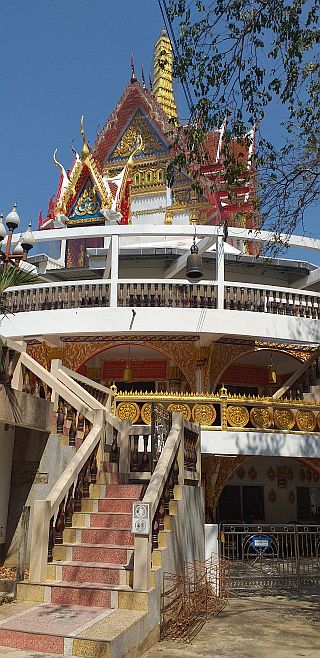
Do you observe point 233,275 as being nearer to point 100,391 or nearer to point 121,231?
point 121,231

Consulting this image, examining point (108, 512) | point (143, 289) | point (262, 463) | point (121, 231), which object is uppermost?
point (121, 231)

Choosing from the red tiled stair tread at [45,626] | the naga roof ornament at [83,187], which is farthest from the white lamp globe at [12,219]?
the naga roof ornament at [83,187]

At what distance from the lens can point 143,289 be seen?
13312mm

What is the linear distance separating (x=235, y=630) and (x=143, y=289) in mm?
7864

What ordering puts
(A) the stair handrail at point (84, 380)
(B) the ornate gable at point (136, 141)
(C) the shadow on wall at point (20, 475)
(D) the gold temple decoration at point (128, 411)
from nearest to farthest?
1. (C) the shadow on wall at point (20, 475)
2. (A) the stair handrail at point (84, 380)
3. (D) the gold temple decoration at point (128, 411)
4. (B) the ornate gable at point (136, 141)

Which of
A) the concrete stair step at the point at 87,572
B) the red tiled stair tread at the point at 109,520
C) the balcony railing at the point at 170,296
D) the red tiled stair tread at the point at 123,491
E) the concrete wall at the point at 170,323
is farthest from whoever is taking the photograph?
the balcony railing at the point at 170,296

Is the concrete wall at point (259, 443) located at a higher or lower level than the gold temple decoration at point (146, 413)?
lower

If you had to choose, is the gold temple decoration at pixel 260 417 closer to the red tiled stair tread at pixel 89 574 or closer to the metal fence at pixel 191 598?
the metal fence at pixel 191 598

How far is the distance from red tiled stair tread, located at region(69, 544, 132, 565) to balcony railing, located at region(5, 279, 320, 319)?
6735mm

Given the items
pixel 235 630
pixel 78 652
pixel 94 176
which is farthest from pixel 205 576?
pixel 94 176

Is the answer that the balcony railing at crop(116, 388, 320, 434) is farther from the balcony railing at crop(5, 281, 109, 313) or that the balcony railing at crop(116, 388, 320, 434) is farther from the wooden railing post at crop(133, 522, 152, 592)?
the wooden railing post at crop(133, 522, 152, 592)

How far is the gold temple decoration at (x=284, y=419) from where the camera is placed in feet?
38.3

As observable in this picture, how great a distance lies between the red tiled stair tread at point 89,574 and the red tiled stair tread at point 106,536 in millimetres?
681

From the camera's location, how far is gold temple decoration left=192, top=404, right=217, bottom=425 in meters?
11.3
